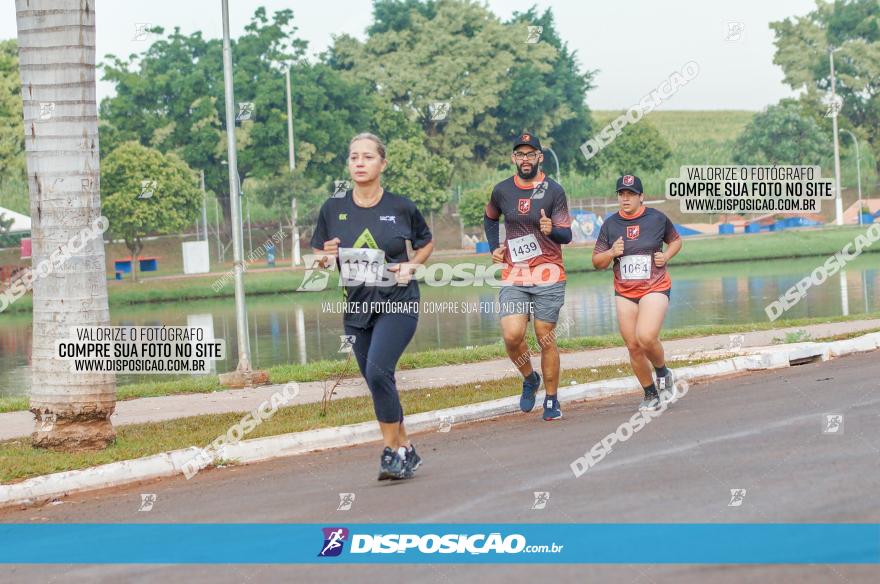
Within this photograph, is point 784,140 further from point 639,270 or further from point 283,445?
point 283,445

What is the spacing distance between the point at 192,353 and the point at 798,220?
6271cm

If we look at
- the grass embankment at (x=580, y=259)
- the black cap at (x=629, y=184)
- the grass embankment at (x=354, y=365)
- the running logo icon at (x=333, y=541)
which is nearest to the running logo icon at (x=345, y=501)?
the running logo icon at (x=333, y=541)

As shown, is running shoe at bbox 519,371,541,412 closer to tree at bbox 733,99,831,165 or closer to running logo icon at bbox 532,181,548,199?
running logo icon at bbox 532,181,548,199

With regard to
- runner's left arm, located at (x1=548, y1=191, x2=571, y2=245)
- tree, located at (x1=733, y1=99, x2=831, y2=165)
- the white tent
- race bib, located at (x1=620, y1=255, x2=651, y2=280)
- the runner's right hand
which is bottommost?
race bib, located at (x1=620, y1=255, x2=651, y2=280)

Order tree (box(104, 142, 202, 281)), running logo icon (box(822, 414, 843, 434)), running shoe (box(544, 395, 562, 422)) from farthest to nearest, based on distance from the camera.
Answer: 1. tree (box(104, 142, 202, 281))
2. running shoe (box(544, 395, 562, 422))
3. running logo icon (box(822, 414, 843, 434))

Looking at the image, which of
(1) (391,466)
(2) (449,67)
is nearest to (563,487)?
(1) (391,466)

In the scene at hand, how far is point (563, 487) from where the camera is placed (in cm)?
776

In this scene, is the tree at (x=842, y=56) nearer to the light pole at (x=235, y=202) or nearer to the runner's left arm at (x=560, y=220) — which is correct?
the light pole at (x=235, y=202)

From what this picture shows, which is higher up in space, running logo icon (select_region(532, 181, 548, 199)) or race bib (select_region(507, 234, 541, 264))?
running logo icon (select_region(532, 181, 548, 199))

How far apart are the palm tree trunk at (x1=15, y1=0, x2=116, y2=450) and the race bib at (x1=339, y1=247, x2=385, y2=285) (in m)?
2.97

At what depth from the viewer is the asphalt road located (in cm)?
620

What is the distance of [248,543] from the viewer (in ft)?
22.7

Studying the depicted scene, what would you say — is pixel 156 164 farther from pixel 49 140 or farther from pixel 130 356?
pixel 49 140

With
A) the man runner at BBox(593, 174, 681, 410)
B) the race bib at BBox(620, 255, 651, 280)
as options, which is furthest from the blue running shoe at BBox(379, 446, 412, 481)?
the race bib at BBox(620, 255, 651, 280)
